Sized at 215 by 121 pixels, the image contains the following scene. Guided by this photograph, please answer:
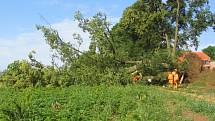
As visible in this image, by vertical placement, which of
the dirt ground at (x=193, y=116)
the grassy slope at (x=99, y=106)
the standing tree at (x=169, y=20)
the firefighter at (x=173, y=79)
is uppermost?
the standing tree at (x=169, y=20)

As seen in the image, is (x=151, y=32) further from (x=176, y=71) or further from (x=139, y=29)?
(x=176, y=71)

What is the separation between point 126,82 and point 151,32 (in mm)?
16003

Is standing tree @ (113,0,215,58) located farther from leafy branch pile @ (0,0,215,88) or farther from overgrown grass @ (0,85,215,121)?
overgrown grass @ (0,85,215,121)

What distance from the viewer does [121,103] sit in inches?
586

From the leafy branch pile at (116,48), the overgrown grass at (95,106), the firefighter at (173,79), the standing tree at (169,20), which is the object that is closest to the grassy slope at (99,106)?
the overgrown grass at (95,106)

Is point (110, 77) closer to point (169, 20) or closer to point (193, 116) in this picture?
point (193, 116)

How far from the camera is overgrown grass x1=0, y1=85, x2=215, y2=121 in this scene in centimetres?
1335

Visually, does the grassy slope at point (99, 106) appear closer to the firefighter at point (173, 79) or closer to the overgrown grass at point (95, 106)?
the overgrown grass at point (95, 106)

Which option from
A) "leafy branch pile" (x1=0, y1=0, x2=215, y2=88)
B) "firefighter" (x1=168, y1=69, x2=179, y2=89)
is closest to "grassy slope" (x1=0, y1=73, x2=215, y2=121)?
"leafy branch pile" (x1=0, y1=0, x2=215, y2=88)

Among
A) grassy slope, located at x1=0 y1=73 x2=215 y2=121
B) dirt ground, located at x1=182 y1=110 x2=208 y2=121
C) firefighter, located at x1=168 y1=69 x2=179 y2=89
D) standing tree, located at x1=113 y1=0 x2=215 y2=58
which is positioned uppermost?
standing tree, located at x1=113 y1=0 x2=215 y2=58

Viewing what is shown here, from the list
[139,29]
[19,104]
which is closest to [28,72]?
[19,104]

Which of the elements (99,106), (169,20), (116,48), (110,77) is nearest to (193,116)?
(99,106)

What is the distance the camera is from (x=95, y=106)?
47.7 ft

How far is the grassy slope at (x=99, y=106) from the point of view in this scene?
1338 cm
